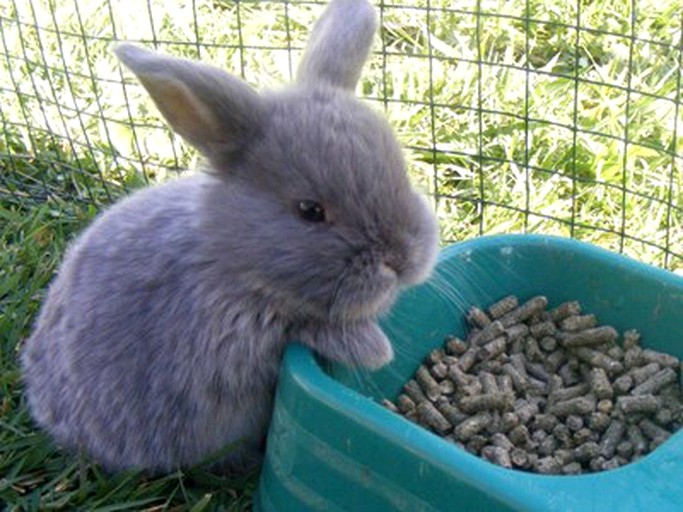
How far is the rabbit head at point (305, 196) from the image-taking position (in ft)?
7.23

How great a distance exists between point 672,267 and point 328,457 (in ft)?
4.15

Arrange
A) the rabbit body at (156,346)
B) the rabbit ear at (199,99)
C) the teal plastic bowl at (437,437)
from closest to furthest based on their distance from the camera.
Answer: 1. the teal plastic bowl at (437,437)
2. the rabbit ear at (199,99)
3. the rabbit body at (156,346)

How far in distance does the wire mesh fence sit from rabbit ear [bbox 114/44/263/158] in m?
0.98

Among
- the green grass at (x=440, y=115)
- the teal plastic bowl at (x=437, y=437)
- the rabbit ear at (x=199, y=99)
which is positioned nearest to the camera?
the teal plastic bowl at (x=437, y=437)

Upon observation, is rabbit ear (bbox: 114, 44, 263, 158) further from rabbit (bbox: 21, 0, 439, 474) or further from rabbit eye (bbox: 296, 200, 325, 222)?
rabbit eye (bbox: 296, 200, 325, 222)

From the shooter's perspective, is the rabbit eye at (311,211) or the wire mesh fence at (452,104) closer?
the rabbit eye at (311,211)

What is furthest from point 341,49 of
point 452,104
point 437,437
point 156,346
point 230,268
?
point 452,104

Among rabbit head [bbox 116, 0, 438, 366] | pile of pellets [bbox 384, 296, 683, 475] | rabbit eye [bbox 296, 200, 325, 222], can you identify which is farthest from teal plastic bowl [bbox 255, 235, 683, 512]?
rabbit eye [bbox 296, 200, 325, 222]

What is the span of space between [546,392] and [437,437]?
0.57m

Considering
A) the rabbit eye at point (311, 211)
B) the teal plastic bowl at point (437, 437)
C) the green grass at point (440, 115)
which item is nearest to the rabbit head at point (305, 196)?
the rabbit eye at point (311, 211)

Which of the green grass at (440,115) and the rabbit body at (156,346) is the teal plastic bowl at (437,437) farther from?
the green grass at (440,115)

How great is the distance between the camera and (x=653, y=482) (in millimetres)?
2064

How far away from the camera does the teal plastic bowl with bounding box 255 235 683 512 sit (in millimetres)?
2021

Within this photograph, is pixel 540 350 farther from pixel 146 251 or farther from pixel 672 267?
pixel 146 251
